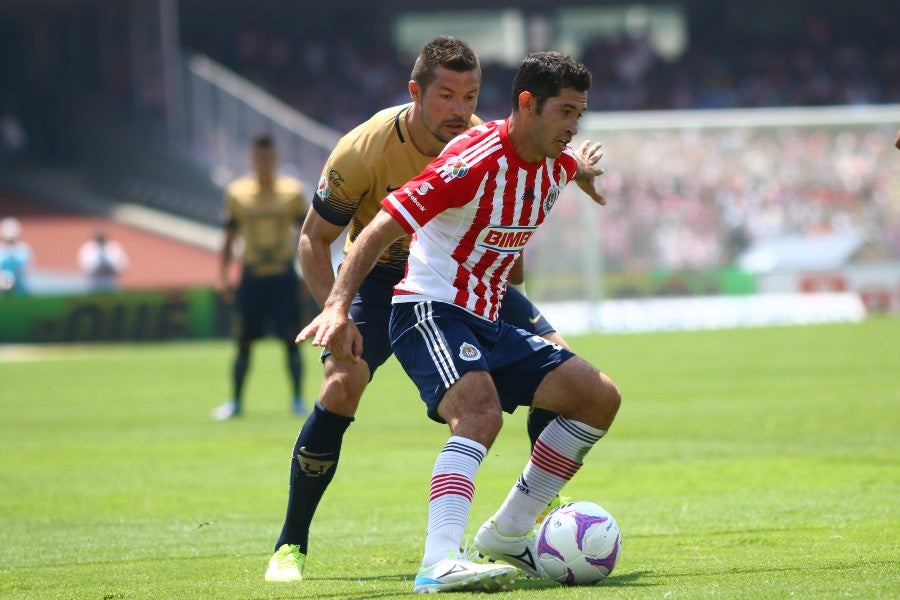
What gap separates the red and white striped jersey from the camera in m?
5.44

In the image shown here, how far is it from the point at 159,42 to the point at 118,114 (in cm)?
294

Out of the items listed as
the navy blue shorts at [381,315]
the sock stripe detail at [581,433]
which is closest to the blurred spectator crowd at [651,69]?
the navy blue shorts at [381,315]

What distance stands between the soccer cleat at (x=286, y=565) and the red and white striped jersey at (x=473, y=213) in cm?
115

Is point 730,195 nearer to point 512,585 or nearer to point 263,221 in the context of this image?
point 263,221

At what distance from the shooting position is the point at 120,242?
37781 mm

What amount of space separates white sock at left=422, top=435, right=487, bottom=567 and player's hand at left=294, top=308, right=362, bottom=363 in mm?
515

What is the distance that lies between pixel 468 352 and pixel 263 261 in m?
8.50

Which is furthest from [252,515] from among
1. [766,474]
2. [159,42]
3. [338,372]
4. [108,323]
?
[159,42]

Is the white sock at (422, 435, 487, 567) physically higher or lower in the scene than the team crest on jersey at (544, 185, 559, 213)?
lower

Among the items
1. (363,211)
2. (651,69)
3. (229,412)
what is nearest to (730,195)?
(229,412)

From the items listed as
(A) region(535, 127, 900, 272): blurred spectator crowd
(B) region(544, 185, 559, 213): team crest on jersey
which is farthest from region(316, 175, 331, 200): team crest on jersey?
(A) region(535, 127, 900, 272): blurred spectator crowd

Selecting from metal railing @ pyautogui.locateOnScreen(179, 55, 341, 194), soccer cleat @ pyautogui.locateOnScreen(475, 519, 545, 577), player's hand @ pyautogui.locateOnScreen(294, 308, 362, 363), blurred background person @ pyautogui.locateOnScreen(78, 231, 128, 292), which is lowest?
blurred background person @ pyautogui.locateOnScreen(78, 231, 128, 292)

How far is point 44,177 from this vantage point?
41750 millimetres

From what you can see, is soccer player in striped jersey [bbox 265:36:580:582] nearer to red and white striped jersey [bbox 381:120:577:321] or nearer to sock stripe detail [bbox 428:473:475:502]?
red and white striped jersey [bbox 381:120:577:321]
